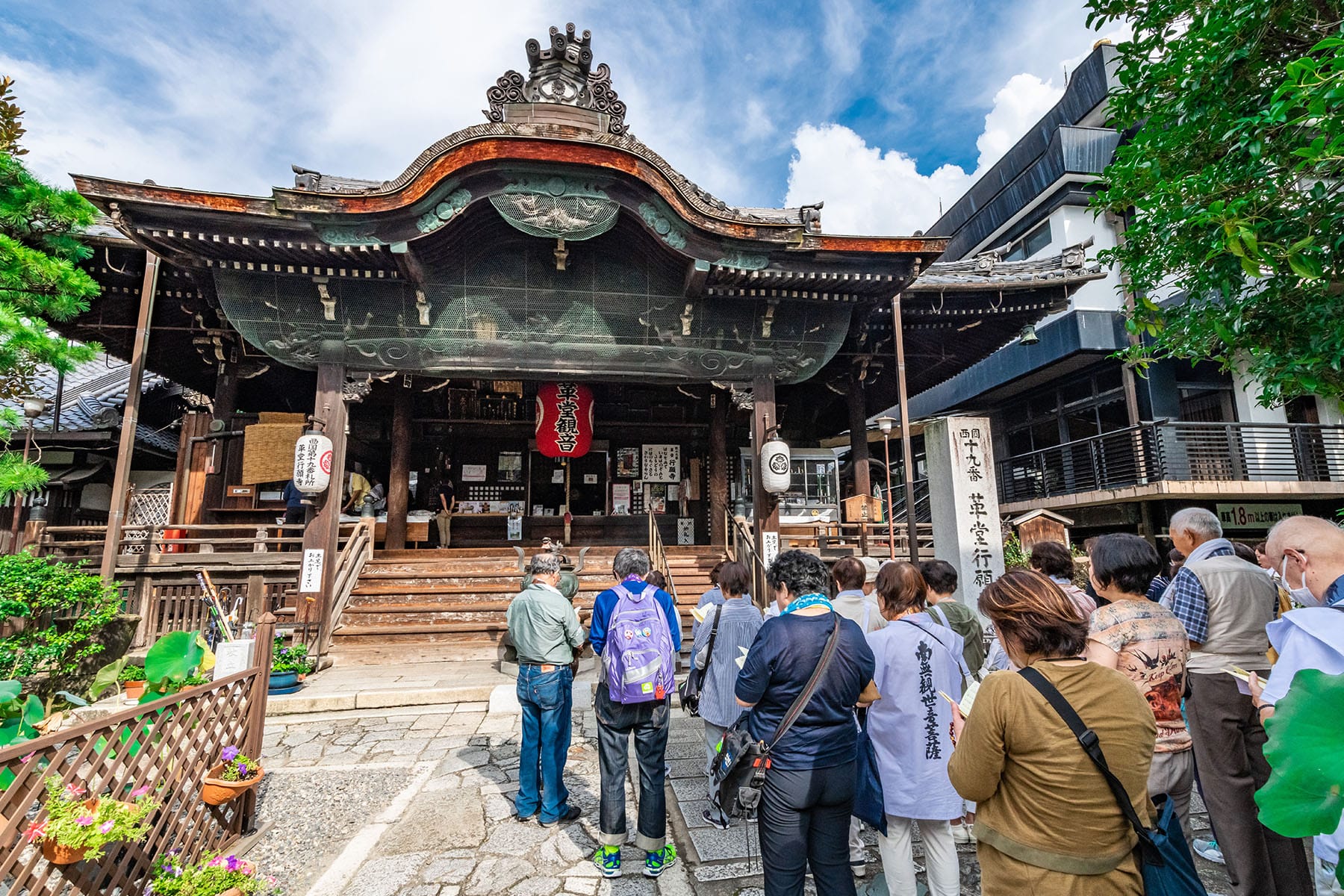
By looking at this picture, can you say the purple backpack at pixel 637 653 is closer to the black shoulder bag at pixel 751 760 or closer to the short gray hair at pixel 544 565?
the short gray hair at pixel 544 565

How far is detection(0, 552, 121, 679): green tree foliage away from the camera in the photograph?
7219mm

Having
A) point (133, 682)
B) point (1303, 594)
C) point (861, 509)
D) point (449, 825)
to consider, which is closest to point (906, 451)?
point (861, 509)

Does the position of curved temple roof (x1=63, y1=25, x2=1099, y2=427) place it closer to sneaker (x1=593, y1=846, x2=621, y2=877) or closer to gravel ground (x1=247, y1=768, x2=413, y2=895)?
gravel ground (x1=247, y1=768, x2=413, y2=895)

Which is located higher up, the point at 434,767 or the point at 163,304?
the point at 163,304

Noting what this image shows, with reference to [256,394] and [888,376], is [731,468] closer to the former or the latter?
[888,376]

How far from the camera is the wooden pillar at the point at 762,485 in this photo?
10375 mm

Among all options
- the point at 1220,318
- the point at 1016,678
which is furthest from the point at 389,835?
the point at 1220,318

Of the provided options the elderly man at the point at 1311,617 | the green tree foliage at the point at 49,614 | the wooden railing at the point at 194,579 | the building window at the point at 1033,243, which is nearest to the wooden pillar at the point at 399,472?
the wooden railing at the point at 194,579

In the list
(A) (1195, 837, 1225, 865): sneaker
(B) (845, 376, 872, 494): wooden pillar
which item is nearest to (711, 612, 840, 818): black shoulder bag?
(A) (1195, 837, 1225, 865): sneaker

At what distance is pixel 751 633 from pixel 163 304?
12.7m

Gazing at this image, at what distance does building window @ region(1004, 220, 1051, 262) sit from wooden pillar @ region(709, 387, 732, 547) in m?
11.3

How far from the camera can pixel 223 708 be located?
166 inches

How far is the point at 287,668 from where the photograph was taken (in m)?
7.82

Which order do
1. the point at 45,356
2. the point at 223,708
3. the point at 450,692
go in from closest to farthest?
the point at 223,708 < the point at 45,356 < the point at 450,692
